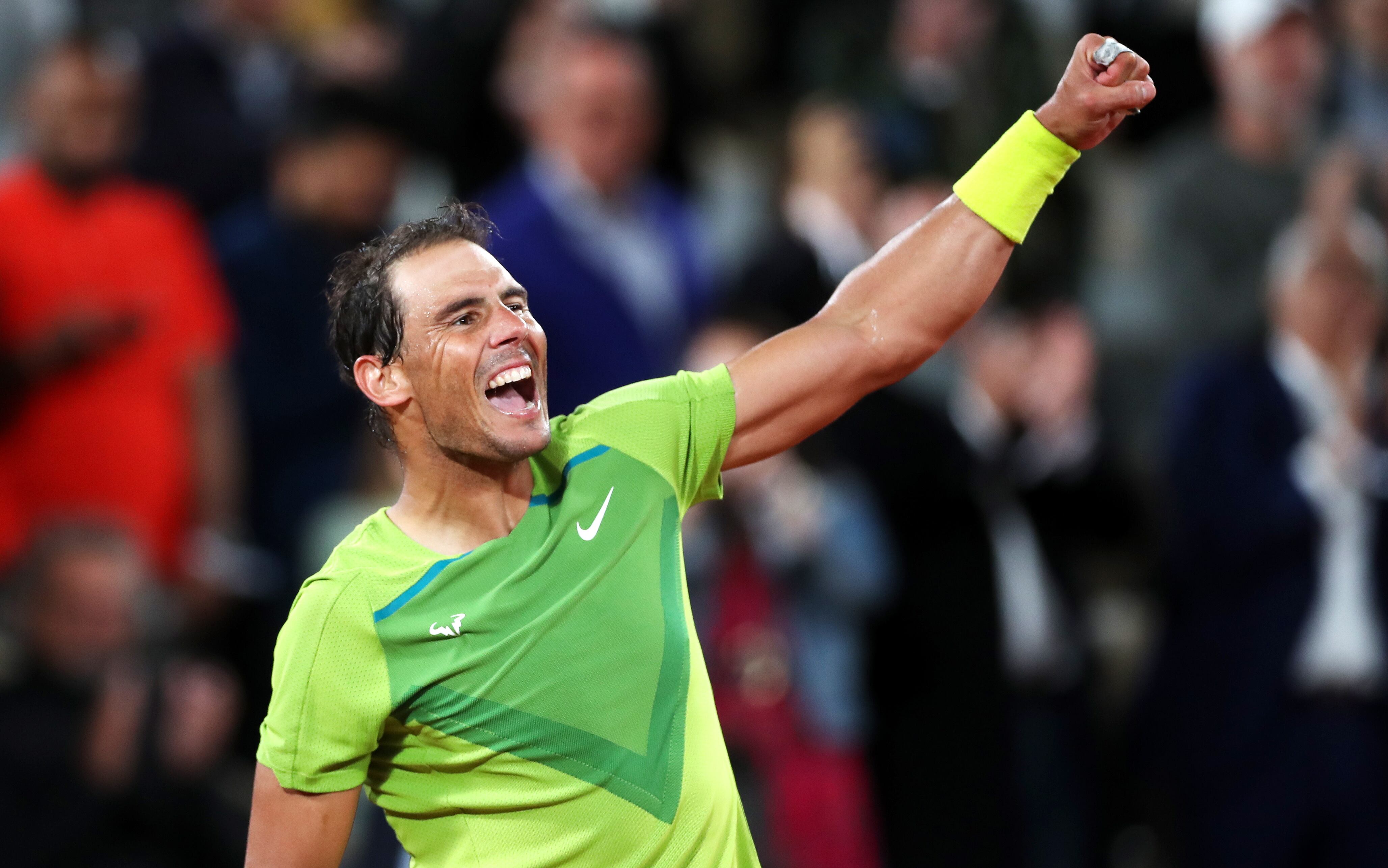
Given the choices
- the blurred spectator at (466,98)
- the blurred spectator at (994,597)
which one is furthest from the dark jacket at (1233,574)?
the blurred spectator at (466,98)

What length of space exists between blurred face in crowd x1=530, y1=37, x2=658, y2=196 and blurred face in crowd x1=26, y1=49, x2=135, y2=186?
4.68 ft

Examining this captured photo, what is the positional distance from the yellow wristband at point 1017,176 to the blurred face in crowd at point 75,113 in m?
3.80

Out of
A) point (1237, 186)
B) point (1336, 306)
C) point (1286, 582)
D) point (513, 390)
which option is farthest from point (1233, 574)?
point (513, 390)

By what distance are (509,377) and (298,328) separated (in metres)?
3.67

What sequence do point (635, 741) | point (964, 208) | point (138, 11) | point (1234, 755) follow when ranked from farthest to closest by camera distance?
point (138, 11) → point (1234, 755) → point (964, 208) → point (635, 741)

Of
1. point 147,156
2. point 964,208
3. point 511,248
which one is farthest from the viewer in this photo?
point 147,156

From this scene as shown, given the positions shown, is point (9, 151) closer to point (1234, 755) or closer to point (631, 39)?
point (631, 39)

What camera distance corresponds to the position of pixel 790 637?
18.4 feet

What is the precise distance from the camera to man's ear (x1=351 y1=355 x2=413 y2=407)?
282cm

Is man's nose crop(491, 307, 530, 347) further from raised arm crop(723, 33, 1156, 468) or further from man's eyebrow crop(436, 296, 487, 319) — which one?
raised arm crop(723, 33, 1156, 468)

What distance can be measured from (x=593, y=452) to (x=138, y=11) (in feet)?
16.8

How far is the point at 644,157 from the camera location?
6754 mm

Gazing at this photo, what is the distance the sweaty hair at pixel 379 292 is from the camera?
2824 mm

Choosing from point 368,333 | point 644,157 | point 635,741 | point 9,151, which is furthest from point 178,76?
point 635,741
